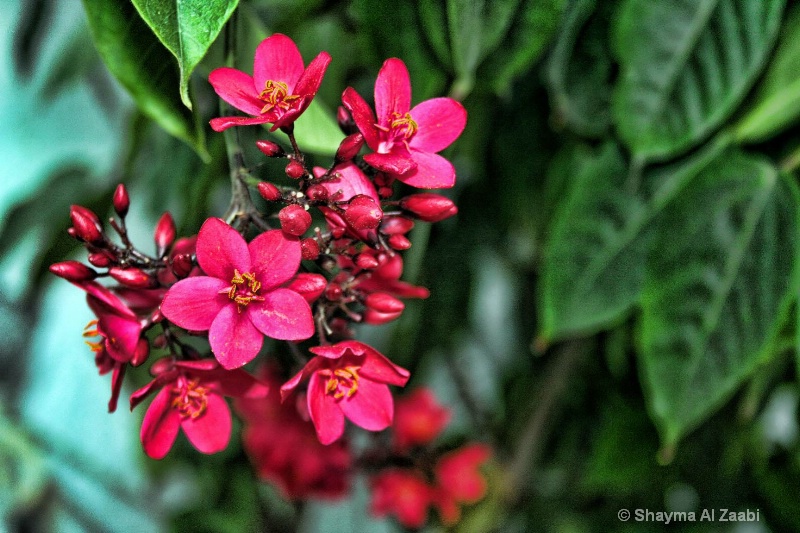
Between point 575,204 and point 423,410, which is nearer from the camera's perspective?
point 575,204

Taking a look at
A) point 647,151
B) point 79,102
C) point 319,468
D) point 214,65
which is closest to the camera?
point 214,65

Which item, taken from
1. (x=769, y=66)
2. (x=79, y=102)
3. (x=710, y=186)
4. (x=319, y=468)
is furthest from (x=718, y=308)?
(x=79, y=102)

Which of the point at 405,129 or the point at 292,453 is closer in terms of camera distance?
the point at 405,129

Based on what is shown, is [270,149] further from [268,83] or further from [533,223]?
[533,223]

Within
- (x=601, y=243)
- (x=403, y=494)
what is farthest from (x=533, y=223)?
(x=403, y=494)

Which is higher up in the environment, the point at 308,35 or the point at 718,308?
the point at 308,35

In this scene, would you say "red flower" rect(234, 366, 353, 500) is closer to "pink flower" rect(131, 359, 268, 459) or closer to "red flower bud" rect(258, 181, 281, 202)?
"pink flower" rect(131, 359, 268, 459)

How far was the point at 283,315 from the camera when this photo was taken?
35cm

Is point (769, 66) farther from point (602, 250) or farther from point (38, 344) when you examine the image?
point (38, 344)

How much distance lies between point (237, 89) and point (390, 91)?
9 cm

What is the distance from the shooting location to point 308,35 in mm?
609

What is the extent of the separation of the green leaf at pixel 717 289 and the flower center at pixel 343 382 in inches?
11.2

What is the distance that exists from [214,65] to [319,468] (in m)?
0.62

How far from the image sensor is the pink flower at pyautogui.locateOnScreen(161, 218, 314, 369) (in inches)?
13.5
